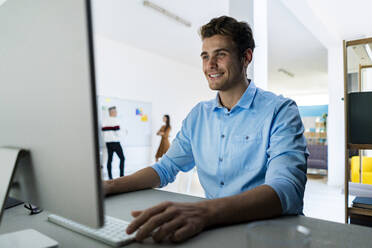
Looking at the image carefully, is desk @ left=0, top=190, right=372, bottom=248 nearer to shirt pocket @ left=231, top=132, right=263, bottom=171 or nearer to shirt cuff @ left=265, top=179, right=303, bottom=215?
shirt cuff @ left=265, top=179, right=303, bottom=215

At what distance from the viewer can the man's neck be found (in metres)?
1.25

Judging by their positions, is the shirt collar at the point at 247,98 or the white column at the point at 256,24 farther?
A: the white column at the point at 256,24

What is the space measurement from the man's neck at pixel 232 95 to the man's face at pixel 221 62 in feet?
0.06

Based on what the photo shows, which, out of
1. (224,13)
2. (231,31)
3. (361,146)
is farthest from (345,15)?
(231,31)

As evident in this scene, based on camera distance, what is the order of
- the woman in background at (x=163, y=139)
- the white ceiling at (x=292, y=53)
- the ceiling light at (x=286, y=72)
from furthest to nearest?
the ceiling light at (x=286, y=72) → the woman in background at (x=163, y=139) → the white ceiling at (x=292, y=53)

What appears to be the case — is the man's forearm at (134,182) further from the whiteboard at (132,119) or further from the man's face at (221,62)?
the whiteboard at (132,119)

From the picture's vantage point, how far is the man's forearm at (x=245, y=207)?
2.00ft

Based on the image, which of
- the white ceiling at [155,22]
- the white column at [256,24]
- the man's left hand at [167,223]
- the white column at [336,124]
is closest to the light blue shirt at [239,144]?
the man's left hand at [167,223]

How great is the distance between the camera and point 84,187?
0.34m

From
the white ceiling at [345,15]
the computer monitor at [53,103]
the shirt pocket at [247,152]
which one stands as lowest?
the shirt pocket at [247,152]

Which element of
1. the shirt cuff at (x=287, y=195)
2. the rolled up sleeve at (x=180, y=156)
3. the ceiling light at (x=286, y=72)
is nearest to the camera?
the shirt cuff at (x=287, y=195)

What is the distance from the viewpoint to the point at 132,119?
5855 mm

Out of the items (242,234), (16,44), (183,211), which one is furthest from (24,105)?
(242,234)

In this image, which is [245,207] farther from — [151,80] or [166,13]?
[151,80]
